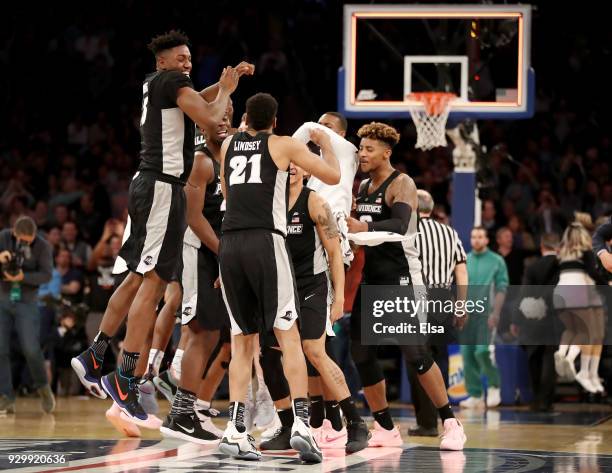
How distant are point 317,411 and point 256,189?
214 cm

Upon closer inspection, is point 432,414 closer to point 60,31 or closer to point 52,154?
point 52,154

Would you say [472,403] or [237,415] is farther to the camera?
[472,403]

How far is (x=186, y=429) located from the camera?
8.64 metres

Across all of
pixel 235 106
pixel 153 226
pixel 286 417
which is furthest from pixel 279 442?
pixel 235 106

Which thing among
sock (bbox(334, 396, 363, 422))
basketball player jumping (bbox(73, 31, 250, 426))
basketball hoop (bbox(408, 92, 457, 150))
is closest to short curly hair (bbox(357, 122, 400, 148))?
basketball player jumping (bbox(73, 31, 250, 426))

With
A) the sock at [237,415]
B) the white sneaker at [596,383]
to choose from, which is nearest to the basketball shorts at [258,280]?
the sock at [237,415]

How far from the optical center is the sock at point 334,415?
349 inches

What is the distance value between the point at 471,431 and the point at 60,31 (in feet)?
41.9

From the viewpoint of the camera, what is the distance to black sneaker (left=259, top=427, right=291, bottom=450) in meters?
8.57

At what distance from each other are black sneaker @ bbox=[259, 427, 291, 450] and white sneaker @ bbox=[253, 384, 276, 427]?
4.27ft

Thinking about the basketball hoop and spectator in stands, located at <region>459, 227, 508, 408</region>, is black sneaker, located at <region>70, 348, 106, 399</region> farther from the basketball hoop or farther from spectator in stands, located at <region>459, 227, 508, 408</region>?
the basketball hoop

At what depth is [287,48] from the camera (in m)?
20.6

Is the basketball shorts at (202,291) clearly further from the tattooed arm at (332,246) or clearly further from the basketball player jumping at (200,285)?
the tattooed arm at (332,246)

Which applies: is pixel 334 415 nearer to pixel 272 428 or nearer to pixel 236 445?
pixel 272 428
